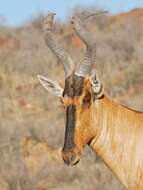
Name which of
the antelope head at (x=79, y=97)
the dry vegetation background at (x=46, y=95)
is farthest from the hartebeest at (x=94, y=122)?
the dry vegetation background at (x=46, y=95)

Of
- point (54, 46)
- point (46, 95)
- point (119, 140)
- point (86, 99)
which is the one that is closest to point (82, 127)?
point (86, 99)

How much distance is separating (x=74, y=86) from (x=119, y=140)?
97cm

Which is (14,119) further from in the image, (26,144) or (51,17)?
(51,17)

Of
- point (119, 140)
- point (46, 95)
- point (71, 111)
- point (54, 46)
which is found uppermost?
point (54, 46)

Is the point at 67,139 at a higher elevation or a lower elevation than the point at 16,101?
higher

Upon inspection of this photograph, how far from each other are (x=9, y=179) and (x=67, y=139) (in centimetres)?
564

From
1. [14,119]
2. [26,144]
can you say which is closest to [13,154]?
[26,144]

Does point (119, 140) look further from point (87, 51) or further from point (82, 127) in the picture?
point (87, 51)

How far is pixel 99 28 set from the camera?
39188 mm

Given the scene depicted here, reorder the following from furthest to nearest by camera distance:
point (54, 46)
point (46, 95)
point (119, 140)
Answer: point (46, 95) → point (54, 46) → point (119, 140)

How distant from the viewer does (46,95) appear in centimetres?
2478

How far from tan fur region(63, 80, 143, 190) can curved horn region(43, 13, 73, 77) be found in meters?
0.41

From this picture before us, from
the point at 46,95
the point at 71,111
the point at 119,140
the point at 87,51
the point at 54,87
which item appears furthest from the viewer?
the point at 46,95

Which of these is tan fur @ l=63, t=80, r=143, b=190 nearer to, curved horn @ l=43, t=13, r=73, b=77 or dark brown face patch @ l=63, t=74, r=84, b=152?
dark brown face patch @ l=63, t=74, r=84, b=152
